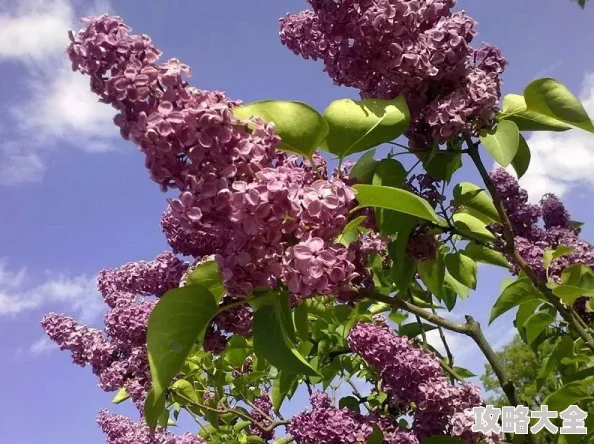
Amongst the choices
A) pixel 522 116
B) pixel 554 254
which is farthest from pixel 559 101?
pixel 554 254

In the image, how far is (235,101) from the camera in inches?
58.2

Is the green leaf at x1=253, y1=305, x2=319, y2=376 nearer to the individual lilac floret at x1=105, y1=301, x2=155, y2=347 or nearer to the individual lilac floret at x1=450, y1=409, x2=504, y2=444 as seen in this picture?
the individual lilac floret at x1=450, y1=409, x2=504, y2=444

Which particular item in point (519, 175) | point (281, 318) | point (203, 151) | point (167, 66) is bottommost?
point (281, 318)

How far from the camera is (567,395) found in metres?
2.46

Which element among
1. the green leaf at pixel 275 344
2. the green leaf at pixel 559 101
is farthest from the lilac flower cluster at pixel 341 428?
the green leaf at pixel 559 101

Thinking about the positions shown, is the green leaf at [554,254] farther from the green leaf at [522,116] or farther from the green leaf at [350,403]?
the green leaf at [350,403]

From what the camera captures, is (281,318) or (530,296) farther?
(530,296)

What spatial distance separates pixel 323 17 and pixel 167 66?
2.19ft

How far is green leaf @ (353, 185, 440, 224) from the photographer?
58.8 inches

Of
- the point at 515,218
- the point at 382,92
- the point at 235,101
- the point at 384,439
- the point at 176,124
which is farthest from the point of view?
the point at 515,218

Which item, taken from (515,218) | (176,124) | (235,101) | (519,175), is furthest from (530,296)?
(176,124)

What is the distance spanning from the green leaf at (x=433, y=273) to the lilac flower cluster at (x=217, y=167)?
3.59ft

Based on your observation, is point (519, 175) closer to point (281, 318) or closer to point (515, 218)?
point (515, 218)

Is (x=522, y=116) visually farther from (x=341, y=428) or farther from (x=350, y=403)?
(x=350, y=403)
